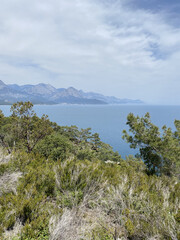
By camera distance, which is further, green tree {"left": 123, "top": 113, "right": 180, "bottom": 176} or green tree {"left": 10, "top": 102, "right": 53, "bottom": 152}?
green tree {"left": 10, "top": 102, "right": 53, "bottom": 152}

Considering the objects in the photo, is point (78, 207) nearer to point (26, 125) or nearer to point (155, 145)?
Result: point (155, 145)

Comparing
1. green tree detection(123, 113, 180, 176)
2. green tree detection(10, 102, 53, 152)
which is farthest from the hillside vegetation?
green tree detection(10, 102, 53, 152)

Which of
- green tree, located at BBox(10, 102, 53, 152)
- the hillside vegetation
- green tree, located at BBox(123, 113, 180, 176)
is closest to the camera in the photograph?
the hillside vegetation

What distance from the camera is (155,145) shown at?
11812 millimetres

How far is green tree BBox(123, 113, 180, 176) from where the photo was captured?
11742mm

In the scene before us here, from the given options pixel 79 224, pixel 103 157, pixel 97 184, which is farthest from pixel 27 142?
pixel 103 157

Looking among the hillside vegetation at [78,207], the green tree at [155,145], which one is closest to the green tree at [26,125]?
the hillside vegetation at [78,207]

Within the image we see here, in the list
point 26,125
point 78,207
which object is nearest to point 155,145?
point 78,207

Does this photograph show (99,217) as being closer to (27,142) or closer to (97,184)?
(97,184)

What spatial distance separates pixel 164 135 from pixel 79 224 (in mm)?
10839

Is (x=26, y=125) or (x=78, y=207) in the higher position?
(x=26, y=125)

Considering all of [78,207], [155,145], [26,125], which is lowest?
[78,207]

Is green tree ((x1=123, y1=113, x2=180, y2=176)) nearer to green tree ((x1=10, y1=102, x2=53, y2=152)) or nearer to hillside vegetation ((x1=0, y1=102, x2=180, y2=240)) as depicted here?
hillside vegetation ((x1=0, y1=102, x2=180, y2=240))

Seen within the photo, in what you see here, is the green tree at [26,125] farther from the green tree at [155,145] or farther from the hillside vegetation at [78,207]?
the green tree at [155,145]
